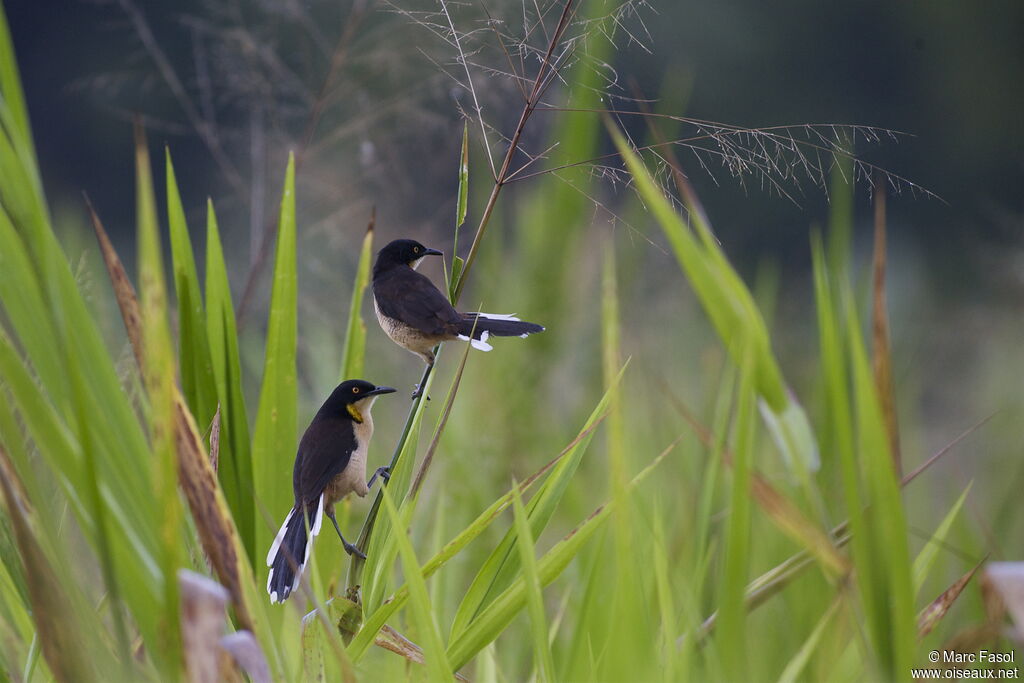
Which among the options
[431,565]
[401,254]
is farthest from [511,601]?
[401,254]

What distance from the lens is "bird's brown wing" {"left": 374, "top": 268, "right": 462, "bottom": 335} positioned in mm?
1021

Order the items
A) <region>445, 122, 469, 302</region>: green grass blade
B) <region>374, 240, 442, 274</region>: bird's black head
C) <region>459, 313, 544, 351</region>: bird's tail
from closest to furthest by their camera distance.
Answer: <region>445, 122, 469, 302</region>: green grass blade
<region>459, 313, 544, 351</region>: bird's tail
<region>374, 240, 442, 274</region>: bird's black head

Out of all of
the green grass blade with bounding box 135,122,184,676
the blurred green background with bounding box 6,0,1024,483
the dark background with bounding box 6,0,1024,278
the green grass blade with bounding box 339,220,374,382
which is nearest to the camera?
the green grass blade with bounding box 135,122,184,676

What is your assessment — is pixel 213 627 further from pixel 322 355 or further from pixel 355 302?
pixel 322 355

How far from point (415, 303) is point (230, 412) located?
25 centimetres

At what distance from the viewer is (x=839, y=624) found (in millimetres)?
847

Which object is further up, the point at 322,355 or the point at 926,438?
the point at 322,355

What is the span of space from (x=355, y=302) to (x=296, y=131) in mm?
2350

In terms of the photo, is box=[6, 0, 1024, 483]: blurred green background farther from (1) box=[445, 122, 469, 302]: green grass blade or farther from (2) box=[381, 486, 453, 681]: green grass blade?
(2) box=[381, 486, 453, 681]: green grass blade

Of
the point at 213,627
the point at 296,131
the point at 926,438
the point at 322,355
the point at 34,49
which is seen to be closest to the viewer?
the point at 213,627

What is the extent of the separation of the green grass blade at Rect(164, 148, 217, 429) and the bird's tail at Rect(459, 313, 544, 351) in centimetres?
24

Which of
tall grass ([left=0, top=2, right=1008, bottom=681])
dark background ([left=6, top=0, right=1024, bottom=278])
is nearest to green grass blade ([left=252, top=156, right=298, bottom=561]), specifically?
tall grass ([left=0, top=2, right=1008, bottom=681])

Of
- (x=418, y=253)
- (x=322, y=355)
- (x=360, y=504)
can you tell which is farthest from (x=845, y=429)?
(x=360, y=504)

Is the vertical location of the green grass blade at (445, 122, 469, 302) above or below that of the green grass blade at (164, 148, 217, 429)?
above
